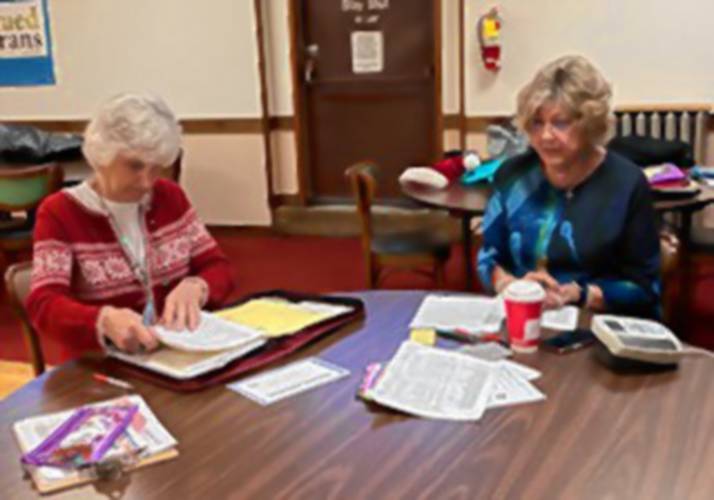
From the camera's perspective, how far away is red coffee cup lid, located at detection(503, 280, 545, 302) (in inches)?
59.5

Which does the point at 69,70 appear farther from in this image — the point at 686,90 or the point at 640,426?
the point at 640,426

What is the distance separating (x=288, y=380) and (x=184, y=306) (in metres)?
0.39

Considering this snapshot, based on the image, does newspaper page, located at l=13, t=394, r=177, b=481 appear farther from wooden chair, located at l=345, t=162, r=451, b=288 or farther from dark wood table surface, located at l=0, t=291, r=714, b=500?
wooden chair, located at l=345, t=162, r=451, b=288

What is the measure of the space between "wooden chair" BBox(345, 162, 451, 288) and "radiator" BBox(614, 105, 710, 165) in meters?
1.73

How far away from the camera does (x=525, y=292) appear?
1.52 meters

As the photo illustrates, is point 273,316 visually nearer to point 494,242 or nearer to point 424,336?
point 424,336

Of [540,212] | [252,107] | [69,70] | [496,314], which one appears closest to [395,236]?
[540,212]

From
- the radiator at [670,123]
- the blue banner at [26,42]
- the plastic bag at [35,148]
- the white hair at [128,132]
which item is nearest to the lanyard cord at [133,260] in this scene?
the white hair at [128,132]

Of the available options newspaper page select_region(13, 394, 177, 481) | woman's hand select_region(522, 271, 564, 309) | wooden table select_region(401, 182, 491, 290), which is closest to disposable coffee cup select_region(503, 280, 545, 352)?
woman's hand select_region(522, 271, 564, 309)

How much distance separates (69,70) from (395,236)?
12.5 ft

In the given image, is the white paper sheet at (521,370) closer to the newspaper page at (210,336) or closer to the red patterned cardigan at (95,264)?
the newspaper page at (210,336)

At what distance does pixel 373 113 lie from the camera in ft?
18.5

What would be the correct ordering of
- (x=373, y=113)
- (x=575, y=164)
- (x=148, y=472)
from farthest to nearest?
(x=373, y=113) → (x=575, y=164) → (x=148, y=472)

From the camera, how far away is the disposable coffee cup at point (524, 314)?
1.51 m
